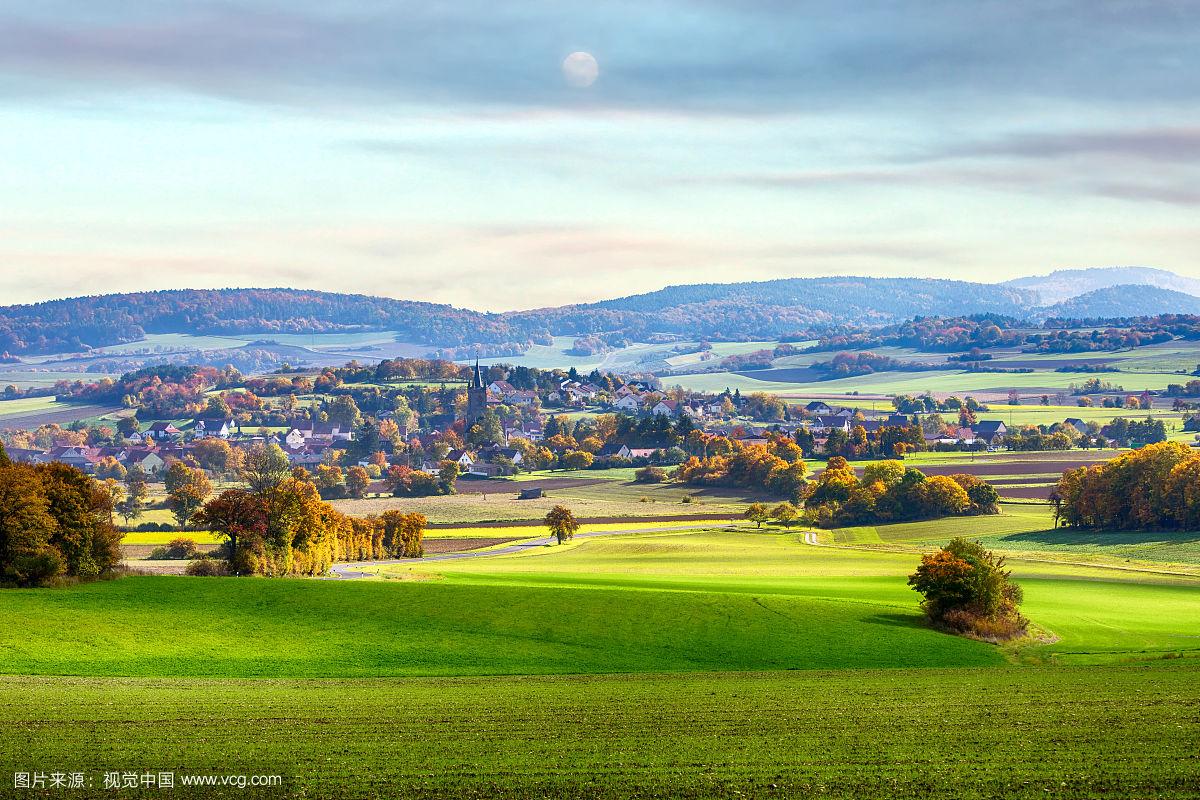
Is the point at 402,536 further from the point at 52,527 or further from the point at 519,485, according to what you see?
the point at 519,485

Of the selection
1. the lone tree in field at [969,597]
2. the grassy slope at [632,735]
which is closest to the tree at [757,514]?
the lone tree in field at [969,597]

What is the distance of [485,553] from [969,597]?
44.9m

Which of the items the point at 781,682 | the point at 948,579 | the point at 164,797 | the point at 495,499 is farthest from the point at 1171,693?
the point at 495,499

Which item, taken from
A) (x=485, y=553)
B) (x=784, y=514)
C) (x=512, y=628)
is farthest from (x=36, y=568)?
(x=784, y=514)

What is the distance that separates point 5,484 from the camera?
47.9 metres

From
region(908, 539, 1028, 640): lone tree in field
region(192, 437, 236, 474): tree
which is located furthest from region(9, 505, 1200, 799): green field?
region(192, 437, 236, 474): tree

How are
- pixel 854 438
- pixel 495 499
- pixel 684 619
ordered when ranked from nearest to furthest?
1. pixel 684 619
2. pixel 495 499
3. pixel 854 438

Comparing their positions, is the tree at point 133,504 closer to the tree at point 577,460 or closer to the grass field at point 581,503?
the grass field at point 581,503

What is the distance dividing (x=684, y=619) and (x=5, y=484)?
84.3ft

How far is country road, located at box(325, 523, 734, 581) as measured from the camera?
65.7m

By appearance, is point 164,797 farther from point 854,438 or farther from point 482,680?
point 854,438

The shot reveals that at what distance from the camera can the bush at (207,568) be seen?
55.2m

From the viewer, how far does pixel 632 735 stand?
89.4ft

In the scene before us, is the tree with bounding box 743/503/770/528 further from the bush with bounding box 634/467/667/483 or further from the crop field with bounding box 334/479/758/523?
the bush with bounding box 634/467/667/483
